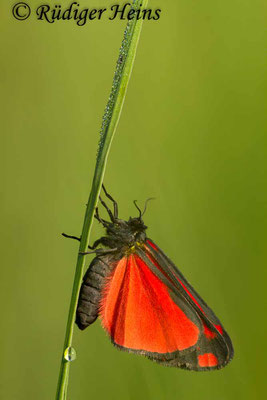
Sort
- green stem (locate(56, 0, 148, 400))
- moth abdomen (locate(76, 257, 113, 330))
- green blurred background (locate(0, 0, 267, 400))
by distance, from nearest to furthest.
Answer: green stem (locate(56, 0, 148, 400))
moth abdomen (locate(76, 257, 113, 330))
green blurred background (locate(0, 0, 267, 400))

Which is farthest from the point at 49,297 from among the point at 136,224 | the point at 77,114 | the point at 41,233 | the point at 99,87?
the point at 99,87

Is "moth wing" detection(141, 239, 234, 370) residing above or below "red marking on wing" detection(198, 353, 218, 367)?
above

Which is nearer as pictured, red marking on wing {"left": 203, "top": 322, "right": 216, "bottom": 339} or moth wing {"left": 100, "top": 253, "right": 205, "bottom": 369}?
moth wing {"left": 100, "top": 253, "right": 205, "bottom": 369}

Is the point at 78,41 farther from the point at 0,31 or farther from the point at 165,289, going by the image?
the point at 165,289

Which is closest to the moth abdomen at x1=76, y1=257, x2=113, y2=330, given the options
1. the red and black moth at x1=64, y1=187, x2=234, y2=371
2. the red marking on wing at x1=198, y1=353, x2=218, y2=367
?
the red and black moth at x1=64, y1=187, x2=234, y2=371

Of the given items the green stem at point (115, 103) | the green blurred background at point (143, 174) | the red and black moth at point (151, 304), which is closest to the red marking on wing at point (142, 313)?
the red and black moth at point (151, 304)

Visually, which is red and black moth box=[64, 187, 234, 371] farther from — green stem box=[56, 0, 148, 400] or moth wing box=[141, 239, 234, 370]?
green stem box=[56, 0, 148, 400]

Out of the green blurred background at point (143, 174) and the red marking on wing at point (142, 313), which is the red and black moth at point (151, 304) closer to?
the red marking on wing at point (142, 313)
